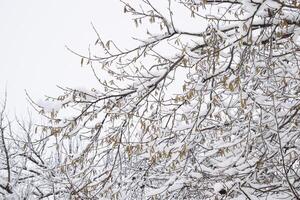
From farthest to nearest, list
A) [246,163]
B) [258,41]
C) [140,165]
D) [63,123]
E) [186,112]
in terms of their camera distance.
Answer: [140,165]
[186,112]
[63,123]
[246,163]
[258,41]

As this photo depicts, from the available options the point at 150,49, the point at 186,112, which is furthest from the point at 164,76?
the point at 186,112

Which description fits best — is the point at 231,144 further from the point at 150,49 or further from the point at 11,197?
the point at 11,197

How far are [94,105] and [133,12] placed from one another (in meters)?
0.94

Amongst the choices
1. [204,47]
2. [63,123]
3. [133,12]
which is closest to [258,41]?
[204,47]

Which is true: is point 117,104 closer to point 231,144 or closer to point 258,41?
point 231,144

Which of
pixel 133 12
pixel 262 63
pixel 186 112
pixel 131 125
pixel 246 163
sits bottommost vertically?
pixel 246 163

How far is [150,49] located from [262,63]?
43.1 inches

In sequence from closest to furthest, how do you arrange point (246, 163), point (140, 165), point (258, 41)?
1. point (258, 41)
2. point (246, 163)
3. point (140, 165)

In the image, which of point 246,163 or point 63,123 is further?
point 63,123

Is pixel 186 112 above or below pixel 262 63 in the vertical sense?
below

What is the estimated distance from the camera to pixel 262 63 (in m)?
3.85

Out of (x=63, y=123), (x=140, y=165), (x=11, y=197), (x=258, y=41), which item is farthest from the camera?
(x=11, y=197)

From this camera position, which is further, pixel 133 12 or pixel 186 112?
pixel 186 112

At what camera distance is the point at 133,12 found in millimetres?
3592
